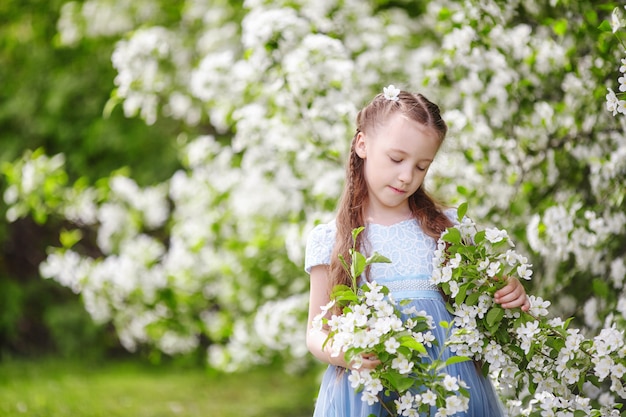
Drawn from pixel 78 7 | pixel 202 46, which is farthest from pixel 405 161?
pixel 78 7

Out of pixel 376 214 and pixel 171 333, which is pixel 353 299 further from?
pixel 171 333

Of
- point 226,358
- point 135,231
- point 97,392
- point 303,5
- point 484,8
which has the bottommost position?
point 97,392

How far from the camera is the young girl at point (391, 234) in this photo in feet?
7.01

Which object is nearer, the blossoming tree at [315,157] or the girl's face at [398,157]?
the girl's face at [398,157]

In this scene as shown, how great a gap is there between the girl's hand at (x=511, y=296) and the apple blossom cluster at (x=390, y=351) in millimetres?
192

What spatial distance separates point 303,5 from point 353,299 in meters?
2.55

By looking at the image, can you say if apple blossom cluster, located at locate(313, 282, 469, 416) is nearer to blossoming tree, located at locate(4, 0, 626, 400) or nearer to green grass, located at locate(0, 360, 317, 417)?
blossoming tree, located at locate(4, 0, 626, 400)

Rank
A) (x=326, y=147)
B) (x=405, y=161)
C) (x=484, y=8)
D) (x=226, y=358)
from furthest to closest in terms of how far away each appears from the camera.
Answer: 1. (x=226, y=358)
2. (x=326, y=147)
3. (x=484, y=8)
4. (x=405, y=161)

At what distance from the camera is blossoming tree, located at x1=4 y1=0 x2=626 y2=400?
10.8ft

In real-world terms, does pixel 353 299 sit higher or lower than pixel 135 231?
higher

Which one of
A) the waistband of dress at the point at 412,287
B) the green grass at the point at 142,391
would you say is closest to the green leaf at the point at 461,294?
the waistband of dress at the point at 412,287

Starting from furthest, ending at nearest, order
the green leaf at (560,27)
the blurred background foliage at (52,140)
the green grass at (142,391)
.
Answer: the blurred background foliage at (52,140) < the green grass at (142,391) < the green leaf at (560,27)

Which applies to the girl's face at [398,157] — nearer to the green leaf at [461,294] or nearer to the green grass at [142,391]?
the green leaf at [461,294]

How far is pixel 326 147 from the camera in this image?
3.79 m
